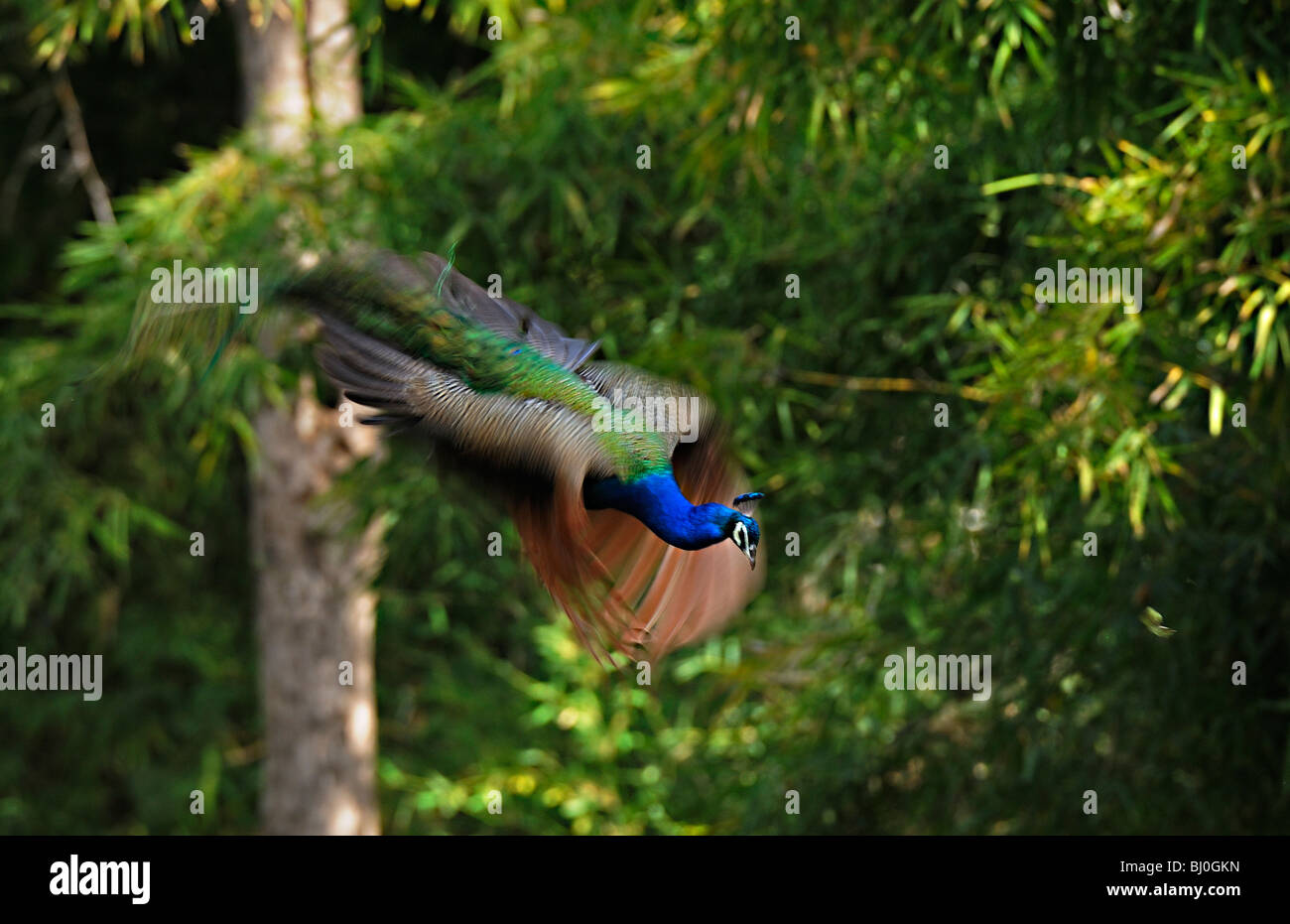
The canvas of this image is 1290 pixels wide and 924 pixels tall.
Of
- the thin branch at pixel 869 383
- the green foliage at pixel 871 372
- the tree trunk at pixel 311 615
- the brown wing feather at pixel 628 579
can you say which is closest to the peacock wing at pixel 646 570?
the brown wing feather at pixel 628 579

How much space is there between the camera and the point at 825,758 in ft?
12.0

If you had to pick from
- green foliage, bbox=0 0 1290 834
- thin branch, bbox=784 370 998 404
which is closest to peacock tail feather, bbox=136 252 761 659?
green foliage, bbox=0 0 1290 834

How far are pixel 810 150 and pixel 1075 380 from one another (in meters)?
0.85

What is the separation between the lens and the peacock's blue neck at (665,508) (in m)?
1.18

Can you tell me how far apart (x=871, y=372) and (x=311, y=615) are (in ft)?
6.80

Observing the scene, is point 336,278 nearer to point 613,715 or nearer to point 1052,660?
point 1052,660

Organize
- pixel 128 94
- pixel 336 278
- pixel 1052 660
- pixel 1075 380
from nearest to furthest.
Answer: pixel 336 278 < pixel 1075 380 < pixel 1052 660 < pixel 128 94

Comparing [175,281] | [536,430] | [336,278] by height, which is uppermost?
→ [175,281]

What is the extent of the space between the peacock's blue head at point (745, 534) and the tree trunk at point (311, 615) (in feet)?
11.5

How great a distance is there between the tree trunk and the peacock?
3.29 metres

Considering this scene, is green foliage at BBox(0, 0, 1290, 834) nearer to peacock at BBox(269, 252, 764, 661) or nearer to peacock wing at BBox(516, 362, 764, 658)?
peacock wing at BBox(516, 362, 764, 658)

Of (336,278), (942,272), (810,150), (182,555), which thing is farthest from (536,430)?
(182,555)

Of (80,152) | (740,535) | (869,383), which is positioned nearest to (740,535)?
(740,535)

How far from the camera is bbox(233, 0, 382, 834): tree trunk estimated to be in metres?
4.66
